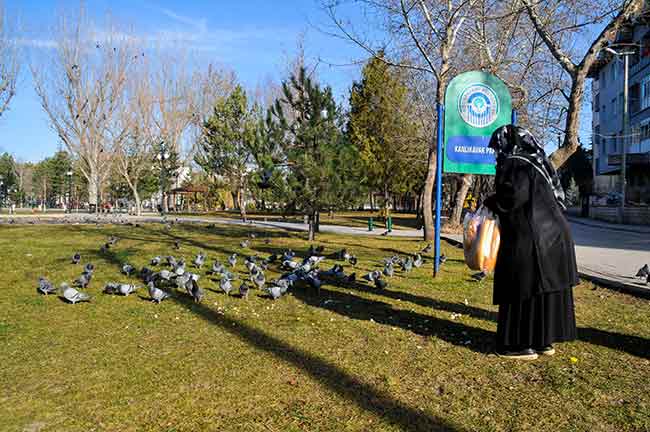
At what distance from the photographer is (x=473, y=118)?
8.60m

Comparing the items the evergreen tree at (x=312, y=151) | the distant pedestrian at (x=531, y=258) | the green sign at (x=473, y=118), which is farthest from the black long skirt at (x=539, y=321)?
the evergreen tree at (x=312, y=151)

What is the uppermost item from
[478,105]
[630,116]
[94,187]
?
[630,116]

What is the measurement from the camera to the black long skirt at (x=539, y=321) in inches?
170

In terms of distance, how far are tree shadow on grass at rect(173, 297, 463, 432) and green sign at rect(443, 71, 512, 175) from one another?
4.79 m

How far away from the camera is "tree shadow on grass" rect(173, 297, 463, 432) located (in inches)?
128

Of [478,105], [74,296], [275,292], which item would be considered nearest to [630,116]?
[478,105]

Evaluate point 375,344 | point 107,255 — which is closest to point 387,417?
point 375,344

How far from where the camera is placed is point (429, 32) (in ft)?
45.5

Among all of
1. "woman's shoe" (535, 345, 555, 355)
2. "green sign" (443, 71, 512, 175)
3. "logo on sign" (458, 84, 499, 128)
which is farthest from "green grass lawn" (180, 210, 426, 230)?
"woman's shoe" (535, 345, 555, 355)

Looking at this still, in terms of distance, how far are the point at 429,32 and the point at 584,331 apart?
10.5 meters

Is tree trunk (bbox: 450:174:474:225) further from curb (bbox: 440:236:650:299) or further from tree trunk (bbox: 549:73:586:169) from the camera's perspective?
tree trunk (bbox: 549:73:586:169)

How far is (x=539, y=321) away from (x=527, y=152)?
148 centimetres

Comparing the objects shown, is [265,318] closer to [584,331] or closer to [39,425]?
[39,425]

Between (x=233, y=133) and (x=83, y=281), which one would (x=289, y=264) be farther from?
(x=233, y=133)
